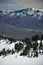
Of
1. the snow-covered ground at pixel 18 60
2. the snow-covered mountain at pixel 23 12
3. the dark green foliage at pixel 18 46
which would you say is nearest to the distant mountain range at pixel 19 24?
the snow-covered mountain at pixel 23 12

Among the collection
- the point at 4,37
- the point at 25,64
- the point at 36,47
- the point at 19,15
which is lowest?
the point at 25,64

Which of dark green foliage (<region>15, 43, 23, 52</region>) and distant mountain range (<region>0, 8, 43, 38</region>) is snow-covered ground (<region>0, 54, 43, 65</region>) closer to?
dark green foliage (<region>15, 43, 23, 52</region>)

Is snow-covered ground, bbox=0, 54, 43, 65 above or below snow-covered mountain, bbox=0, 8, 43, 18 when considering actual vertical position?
below

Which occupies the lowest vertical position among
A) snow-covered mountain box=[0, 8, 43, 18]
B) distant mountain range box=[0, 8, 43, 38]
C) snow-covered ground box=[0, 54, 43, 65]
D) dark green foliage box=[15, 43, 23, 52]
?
snow-covered ground box=[0, 54, 43, 65]

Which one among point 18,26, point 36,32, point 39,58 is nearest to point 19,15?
point 18,26

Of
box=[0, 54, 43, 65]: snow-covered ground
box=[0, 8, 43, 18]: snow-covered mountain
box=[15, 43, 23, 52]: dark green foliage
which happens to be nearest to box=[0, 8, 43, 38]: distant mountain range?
box=[0, 8, 43, 18]: snow-covered mountain

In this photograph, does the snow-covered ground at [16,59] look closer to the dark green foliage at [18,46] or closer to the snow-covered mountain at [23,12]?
the dark green foliage at [18,46]

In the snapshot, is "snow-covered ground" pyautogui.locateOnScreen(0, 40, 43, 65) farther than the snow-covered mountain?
No

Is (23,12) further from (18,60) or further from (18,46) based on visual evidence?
(18,60)

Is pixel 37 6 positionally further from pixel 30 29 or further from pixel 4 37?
pixel 4 37
